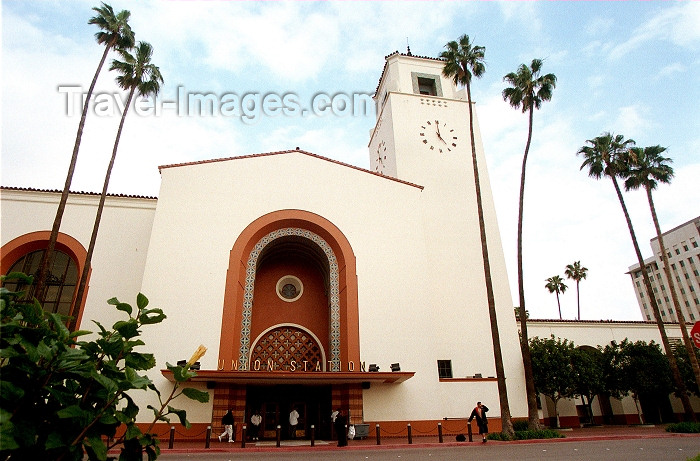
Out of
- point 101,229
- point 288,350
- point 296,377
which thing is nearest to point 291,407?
point 288,350

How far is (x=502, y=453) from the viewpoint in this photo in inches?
485

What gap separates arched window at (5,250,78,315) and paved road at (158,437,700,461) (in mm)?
10993

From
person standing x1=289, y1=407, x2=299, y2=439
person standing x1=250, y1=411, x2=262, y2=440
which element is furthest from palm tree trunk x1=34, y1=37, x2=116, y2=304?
person standing x1=289, y1=407, x2=299, y2=439

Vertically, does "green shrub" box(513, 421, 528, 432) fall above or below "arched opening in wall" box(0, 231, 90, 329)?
below

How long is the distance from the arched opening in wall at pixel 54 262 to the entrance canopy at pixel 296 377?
7332 millimetres

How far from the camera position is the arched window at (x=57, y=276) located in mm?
19623

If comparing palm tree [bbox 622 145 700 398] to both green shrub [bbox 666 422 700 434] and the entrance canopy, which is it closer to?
green shrub [bbox 666 422 700 434]

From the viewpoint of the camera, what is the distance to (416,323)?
1917 centimetres

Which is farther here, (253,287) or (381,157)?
(381,157)

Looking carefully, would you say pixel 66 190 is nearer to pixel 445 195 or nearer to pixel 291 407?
pixel 291 407

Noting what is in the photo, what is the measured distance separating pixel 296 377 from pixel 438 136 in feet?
56.3

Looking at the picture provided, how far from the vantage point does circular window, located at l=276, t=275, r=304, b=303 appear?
21.9 m

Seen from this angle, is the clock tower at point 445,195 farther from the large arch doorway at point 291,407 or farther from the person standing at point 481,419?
the large arch doorway at point 291,407

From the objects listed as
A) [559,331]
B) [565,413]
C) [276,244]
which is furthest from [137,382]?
[565,413]
